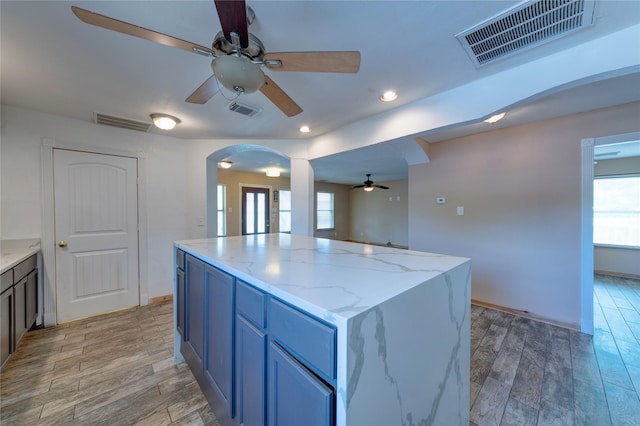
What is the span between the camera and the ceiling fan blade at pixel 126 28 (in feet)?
3.30

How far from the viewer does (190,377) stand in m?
1.87

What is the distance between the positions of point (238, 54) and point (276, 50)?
0.35 metres

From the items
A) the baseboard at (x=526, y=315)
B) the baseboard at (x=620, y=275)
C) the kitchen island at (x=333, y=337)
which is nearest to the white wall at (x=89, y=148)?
the kitchen island at (x=333, y=337)

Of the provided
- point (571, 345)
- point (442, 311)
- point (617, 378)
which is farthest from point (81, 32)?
point (571, 345)

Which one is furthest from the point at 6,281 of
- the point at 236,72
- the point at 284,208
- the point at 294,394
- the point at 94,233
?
the point at 284,208

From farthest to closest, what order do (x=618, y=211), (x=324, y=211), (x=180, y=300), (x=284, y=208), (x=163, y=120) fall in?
(x=324, y=211) → (x=284, y=208) → (x=618, y=211) → (x=163, y=120) → (x=180, y=300)

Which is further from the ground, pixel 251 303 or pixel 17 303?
pixel 251 303

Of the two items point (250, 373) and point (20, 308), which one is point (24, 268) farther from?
point (250, 373)

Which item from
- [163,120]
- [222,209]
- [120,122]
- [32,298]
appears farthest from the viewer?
[222,209]

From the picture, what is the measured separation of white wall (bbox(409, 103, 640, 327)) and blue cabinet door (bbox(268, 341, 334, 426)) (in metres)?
3.21

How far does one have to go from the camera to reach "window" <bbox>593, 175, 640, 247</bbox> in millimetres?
4477

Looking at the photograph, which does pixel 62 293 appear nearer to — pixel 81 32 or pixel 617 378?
pixel 81 32

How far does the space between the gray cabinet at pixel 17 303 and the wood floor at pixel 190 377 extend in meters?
0.20

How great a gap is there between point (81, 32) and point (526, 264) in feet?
14.4
